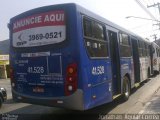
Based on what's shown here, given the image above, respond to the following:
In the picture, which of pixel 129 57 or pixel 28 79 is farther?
pixel 129 57

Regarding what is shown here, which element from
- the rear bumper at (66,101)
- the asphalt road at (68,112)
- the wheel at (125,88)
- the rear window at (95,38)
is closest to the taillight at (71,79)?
the rear bumper at (66,101)

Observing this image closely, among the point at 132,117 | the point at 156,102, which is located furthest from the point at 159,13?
the point at 132,117

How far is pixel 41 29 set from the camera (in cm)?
791

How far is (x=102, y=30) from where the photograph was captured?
904 cm

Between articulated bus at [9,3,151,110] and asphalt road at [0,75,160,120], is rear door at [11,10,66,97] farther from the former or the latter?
asphalt road at [0,75,160,120]

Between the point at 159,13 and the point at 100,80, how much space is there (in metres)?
29.1

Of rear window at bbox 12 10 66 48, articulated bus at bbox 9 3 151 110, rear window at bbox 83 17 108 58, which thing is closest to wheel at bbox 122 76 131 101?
articulated bus at bbox 9 3 151 110

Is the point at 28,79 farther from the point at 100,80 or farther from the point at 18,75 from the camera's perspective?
the point at 100,80

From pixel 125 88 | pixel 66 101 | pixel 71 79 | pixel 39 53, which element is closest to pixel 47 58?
pixel 39 53

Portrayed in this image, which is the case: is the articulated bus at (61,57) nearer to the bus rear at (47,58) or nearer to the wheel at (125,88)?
the bus rear at (47,58)

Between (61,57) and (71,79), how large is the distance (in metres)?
0.63

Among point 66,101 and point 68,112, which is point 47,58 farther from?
point 68,112

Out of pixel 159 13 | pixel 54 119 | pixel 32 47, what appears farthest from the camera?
pixel 159 13

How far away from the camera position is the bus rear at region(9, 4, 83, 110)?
7.34 metres
